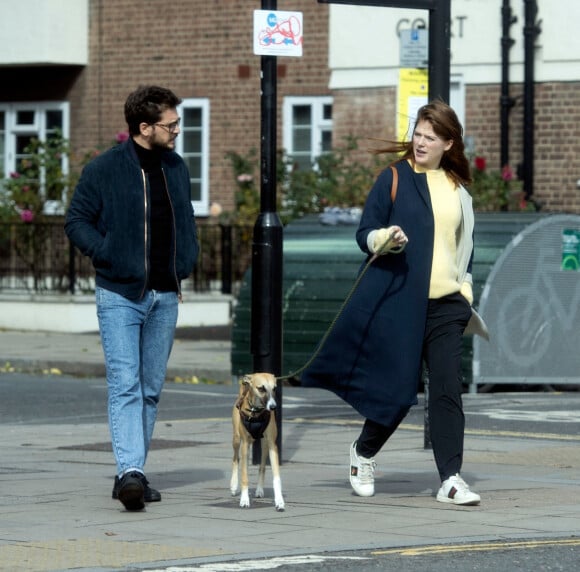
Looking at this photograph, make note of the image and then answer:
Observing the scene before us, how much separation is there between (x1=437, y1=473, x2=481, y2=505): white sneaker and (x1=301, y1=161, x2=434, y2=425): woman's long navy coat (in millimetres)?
396

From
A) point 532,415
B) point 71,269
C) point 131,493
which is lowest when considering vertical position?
point 532,415

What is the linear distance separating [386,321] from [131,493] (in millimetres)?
1466

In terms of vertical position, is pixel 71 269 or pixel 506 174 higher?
pixel 506 174

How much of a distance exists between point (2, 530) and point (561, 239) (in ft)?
30.6

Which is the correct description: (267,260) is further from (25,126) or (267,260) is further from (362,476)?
(25,126)

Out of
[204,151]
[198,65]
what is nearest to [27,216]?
[204,151]

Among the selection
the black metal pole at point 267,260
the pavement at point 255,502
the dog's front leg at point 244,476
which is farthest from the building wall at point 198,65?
the dog's front leg at point 244,476

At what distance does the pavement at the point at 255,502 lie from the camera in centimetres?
741

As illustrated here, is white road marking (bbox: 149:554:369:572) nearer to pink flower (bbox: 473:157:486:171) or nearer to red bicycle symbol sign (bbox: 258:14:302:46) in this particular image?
red bicycle symbol sign (bbox: 258:14:302:46)

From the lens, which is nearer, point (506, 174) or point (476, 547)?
point (476, 547)

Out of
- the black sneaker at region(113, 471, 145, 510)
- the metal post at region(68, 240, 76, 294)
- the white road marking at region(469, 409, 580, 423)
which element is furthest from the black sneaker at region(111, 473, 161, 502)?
the metal post at region(68, 240, 76, 294)

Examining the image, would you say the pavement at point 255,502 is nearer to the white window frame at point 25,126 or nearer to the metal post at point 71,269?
the metal post at point 71,269

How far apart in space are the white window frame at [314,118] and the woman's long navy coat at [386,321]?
703 inches

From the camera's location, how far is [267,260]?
1047cm
